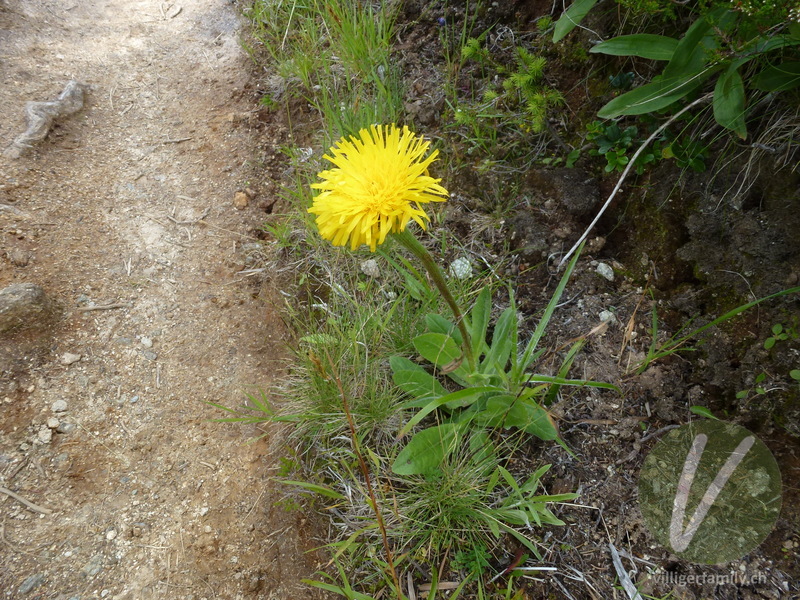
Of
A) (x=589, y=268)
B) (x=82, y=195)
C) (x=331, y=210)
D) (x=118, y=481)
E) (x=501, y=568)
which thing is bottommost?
(x=501, y=568)

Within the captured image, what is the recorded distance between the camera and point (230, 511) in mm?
1905

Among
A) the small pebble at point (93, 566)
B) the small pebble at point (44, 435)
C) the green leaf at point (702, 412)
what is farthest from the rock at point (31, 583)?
the green leaf at point (702, 412)

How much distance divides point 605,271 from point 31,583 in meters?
2.52

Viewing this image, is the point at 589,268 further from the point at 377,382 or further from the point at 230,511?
the point at 230,511

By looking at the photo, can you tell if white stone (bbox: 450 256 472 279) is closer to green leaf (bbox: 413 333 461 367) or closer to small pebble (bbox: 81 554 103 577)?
green leaf (bbox: 413 333 461 367)

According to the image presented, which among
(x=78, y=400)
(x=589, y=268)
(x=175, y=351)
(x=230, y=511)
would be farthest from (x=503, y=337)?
(x=78, y=400)

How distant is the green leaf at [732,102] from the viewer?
1514mm

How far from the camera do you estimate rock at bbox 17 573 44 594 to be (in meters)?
1.71

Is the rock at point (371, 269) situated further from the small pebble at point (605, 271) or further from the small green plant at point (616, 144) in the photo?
the small green plant at point (616, 144)

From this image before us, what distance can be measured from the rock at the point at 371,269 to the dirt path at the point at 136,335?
1.79 ft

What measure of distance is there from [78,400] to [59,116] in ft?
6.98

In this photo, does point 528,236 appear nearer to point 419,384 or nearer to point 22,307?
point 419,384

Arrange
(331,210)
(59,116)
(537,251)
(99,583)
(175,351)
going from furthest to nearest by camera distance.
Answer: (59,116) < (175,351) < (537,251) < (99,583) < (331,210)

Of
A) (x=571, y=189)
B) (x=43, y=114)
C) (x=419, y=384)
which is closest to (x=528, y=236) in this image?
(x=571, y=189)
